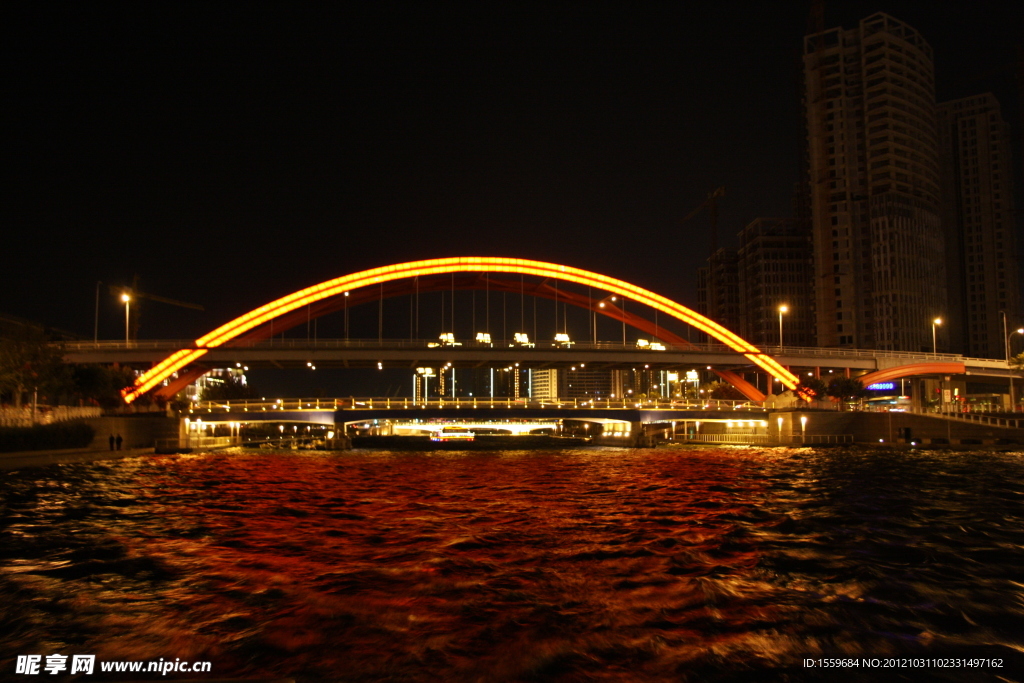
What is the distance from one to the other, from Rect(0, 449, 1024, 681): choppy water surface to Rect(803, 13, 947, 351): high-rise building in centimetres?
11275

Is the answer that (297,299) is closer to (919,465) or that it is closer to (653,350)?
(653,350)

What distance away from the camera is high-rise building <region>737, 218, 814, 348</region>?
151m

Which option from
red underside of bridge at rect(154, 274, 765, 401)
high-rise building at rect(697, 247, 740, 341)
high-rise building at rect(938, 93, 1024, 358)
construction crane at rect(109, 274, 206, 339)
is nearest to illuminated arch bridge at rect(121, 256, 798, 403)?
red underside of bridge at rect(154, 274, 765, 401)

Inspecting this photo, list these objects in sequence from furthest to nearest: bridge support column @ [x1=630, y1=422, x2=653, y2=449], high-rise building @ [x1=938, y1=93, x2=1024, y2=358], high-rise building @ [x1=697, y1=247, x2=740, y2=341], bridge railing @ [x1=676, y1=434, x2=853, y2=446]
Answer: high-rise building @ [x1=697, y1=247, x2=740, y2=341] < high-rise building @ [x1=938, y1=93, x2=1024, y2=358] < bridge support column @ [x1=630, y1=422, x2=653, y2=449] < bridge railing @ [x1=676, y1=434, x2=853, y2=446]

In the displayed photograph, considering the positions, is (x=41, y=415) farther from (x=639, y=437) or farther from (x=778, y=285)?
(x=778, y=285)

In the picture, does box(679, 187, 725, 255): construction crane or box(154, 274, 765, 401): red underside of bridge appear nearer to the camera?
box(154, 274, 765, 401): red underside of bridge

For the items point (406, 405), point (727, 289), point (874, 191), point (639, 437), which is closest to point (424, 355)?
point (406, 405)

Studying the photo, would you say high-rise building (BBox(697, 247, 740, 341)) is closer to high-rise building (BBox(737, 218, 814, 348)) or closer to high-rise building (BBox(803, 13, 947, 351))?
high-rise building (BBox(737, 218, 814, 348))

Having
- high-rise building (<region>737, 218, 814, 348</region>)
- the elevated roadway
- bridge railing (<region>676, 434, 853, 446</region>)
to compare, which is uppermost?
high-rise building (<region>737, 218, 814, 348</region>)

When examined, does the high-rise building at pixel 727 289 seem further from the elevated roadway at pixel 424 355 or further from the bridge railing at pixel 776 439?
the bridge railing at pixel 776 439

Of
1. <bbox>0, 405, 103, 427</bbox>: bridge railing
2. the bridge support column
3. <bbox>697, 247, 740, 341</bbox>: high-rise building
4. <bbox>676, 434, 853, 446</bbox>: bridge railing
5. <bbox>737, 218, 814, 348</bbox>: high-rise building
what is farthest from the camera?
<bbox>697, 247, 740, 341</bbox>: high-rise building

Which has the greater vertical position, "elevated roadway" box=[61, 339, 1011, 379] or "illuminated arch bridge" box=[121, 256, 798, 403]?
"illuminated arch bridge" box=[121, 256, 798, 403]

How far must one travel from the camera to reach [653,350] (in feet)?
247

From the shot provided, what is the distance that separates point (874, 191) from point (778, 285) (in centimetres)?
2999
